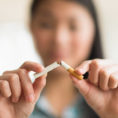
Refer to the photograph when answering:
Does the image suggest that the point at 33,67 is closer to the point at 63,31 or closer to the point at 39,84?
the point at 39,84

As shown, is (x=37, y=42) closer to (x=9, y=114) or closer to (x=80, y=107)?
(x=80, y=107)

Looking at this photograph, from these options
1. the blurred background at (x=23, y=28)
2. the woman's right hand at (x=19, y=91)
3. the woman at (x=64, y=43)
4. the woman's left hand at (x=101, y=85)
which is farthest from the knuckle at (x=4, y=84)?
the blurred background at (x=23, y=28)

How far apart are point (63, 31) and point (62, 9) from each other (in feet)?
0.35

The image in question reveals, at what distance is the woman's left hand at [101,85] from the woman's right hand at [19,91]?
99 mm

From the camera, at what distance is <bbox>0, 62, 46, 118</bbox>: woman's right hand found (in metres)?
0.46

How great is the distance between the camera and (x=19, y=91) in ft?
1.53

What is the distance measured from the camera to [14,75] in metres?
0.46

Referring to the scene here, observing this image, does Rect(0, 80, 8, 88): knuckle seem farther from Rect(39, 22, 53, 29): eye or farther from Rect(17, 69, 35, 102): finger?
Rect(39, 22, 53, 29): eye

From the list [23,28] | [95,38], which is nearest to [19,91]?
[95,38]

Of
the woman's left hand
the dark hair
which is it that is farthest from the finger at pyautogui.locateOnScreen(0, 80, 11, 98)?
the dark hair

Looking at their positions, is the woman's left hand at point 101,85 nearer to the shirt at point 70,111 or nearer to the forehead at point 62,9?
the shirt at point 70,111

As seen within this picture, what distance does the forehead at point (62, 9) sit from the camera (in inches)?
37.1

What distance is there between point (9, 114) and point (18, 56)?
1.11 m

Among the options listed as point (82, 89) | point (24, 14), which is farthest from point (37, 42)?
point (24, 14)
